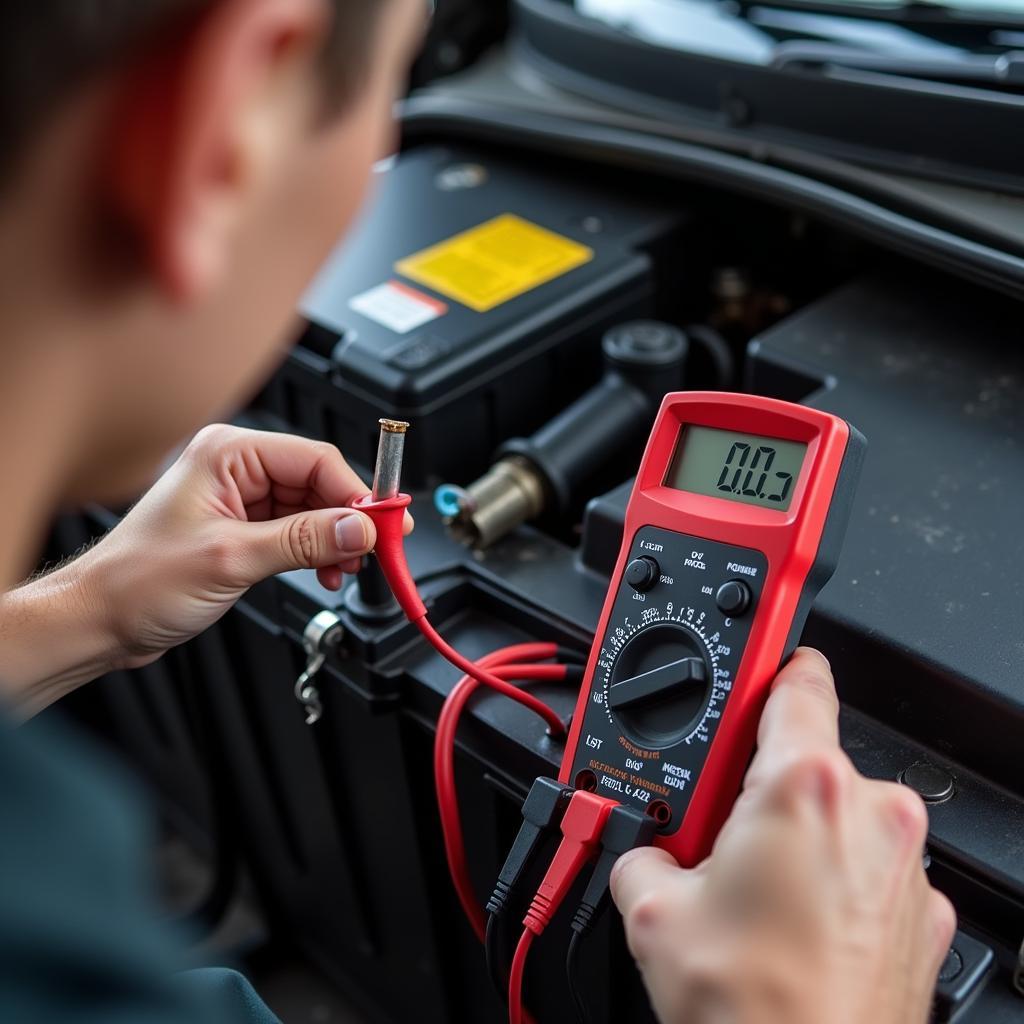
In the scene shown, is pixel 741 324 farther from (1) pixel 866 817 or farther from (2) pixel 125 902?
(2) pixel 125 902

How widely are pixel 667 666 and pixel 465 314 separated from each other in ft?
1.37

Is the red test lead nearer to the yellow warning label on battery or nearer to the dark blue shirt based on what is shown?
the dark blue shirt

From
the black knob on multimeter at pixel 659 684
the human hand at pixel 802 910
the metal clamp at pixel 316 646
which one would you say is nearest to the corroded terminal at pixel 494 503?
the metal clamp at pixel 316 646

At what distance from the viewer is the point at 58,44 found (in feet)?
1.09

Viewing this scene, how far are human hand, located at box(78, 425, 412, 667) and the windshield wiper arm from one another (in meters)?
0.61

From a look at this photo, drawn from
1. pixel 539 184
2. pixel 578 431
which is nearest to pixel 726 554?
pixel 578 431

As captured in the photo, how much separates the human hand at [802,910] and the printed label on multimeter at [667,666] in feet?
0.23

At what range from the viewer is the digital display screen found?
0.63 metres

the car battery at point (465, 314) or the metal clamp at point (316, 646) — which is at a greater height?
the car battery at point (465, 314)

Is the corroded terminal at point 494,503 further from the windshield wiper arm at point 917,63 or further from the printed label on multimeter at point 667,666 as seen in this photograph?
the windshield wiper arm at point 917,63

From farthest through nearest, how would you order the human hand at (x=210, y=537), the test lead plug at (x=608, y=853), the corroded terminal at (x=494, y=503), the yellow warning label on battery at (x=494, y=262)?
the yellow warning label on battery at (x=494, y=262)
the corroded terminal at (x=494, y=503)
the human hand at (x=210, y=537)
the test lead plug at (x=608, y=853)

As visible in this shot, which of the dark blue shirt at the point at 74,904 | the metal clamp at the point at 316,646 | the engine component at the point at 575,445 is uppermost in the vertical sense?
the dark blue shirt at the point at 74,904

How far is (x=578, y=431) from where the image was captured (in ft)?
2.89

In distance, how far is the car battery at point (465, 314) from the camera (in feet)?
2.95
